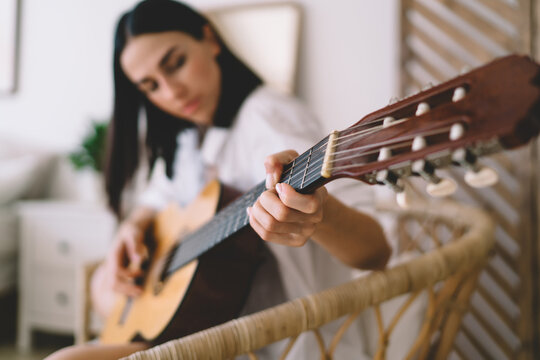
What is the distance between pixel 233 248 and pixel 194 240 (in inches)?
3.2

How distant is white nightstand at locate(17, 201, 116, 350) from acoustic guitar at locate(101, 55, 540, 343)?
101cm

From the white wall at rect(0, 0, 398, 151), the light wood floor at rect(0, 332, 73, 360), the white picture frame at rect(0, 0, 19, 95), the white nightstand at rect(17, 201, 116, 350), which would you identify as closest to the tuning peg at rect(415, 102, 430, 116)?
the white wall at rect(0, 0, 398, 151)

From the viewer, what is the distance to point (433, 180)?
25 cm

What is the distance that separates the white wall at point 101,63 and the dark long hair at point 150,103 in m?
0.50

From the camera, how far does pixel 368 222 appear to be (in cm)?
49

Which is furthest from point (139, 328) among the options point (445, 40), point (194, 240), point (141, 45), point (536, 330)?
point (445, 40)

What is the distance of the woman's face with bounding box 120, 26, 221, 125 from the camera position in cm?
72

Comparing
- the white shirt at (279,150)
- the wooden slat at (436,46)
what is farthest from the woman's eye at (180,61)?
the wooden slat at (436,46)

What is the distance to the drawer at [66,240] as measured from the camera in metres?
1.46

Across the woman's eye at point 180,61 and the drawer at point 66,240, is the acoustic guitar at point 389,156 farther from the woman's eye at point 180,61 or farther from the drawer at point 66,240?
the drawer at point 66,240

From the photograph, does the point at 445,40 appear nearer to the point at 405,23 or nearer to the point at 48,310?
the point at 405,23

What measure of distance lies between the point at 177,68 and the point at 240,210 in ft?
1.30

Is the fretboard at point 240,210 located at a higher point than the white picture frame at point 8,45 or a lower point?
higher

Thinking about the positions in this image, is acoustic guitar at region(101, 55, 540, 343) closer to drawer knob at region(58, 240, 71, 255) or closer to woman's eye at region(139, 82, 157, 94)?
woman's eye at region(139, 82, 157, 94)
